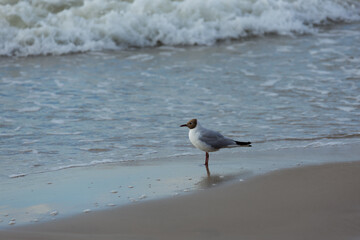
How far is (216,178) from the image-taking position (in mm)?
4738

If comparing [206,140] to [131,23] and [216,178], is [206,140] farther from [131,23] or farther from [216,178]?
[131,23]

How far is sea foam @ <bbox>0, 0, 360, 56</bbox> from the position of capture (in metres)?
11.0

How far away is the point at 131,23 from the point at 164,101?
5022 mm

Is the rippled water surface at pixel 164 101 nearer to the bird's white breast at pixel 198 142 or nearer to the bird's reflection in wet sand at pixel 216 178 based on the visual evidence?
the bird's white breast at pixel 198 142

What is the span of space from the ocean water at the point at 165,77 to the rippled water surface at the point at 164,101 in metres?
0.02

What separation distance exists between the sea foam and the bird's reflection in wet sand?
6508 millimetres

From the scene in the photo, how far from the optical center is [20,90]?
25.8ft

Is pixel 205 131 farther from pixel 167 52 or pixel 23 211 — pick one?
pixel 167 52

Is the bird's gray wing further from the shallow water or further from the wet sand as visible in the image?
the wet sand

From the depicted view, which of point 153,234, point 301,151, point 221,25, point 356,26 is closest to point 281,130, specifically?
point 301,151

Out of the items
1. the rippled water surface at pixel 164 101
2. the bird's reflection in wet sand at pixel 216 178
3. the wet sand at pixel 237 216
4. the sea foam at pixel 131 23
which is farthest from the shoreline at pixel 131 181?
the sea foam at pixel 131 23

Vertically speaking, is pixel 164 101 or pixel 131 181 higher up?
pixel 131 181

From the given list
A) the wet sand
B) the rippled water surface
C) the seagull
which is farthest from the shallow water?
the wet sand

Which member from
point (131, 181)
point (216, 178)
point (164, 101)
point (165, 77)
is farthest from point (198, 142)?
point (165, 77)
